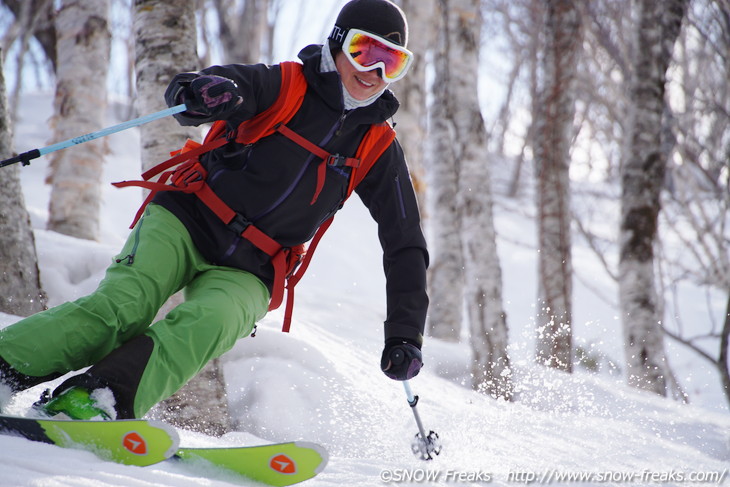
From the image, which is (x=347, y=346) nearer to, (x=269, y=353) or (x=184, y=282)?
(x=269, y=353)

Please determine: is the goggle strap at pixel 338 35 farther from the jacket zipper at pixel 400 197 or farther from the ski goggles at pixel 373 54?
the jacket zipper at pixel 400 197

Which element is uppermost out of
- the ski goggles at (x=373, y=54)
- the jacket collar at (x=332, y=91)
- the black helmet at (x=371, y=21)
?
the black helmet at (x=371, y=21)

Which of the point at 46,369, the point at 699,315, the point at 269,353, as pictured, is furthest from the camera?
the point at 699,315

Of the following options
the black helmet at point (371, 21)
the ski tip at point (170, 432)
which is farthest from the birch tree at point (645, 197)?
the ski tip at point (170, 432)

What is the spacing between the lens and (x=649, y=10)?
698cm

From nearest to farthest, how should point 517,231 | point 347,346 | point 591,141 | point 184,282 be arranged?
1. point 184,282
2. point 347,346
3. point 591,141
4. point 517,231

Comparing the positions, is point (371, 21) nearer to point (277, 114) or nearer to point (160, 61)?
point (277, 114)

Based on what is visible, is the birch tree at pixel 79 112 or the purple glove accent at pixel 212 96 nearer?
the purple glove accent at pixel 212 96

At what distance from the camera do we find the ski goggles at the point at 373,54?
2.57 m

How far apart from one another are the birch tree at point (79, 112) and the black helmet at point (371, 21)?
4518 mm

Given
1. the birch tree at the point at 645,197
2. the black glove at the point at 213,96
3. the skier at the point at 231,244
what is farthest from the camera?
the birch tree at the point at 645,197

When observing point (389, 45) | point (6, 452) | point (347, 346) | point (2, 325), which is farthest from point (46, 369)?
point (347, 346)

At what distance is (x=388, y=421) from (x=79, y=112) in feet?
16.4

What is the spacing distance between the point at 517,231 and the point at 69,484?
64.8 ft
